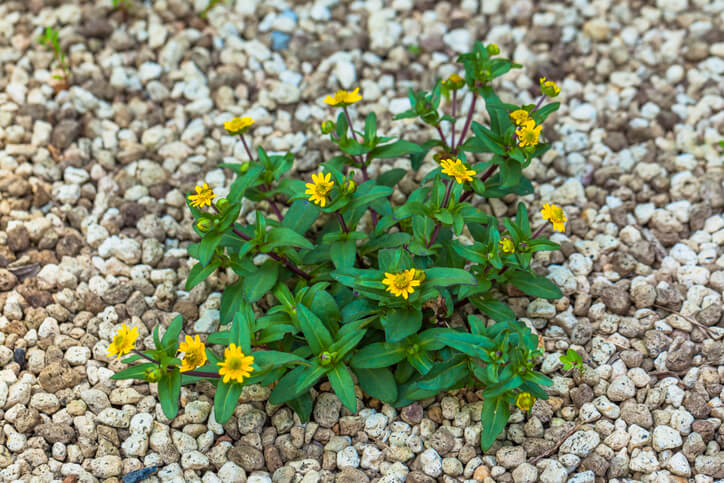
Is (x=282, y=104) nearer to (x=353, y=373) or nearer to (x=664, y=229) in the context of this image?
(x=353, y=373)

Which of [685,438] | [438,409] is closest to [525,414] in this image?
[438,409]

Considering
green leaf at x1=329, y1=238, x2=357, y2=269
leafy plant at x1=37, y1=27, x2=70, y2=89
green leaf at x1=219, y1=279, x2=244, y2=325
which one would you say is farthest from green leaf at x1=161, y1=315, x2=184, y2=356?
leafy plant at x1=37, y1=27, x2=70, y2=89

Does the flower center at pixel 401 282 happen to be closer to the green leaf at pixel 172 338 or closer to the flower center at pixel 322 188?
the flower center at pixel 322 188

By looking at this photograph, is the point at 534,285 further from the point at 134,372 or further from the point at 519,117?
the point at 134,372

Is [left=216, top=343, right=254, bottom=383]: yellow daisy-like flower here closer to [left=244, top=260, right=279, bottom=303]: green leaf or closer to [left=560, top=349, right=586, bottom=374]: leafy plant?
[left=244, top=260, right=279, bottom=303]: green leaf

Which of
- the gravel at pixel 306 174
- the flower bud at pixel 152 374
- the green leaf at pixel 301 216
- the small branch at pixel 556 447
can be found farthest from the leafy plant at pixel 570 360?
the flower bud at pixel 152 374

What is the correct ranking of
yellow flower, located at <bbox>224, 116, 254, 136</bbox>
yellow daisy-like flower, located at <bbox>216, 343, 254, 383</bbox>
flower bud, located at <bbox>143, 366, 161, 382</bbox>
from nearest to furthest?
yellow daisy-like flower, located at <bbox>216, 343, 254, 383</bbox>
flower bud, located at <bbox>143, 366, 161, 382</bbox>
yellow flower, located at <bbox>224, 116, 254, 136</bbox>

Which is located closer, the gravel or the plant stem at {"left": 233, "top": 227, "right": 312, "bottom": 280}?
the gravel
